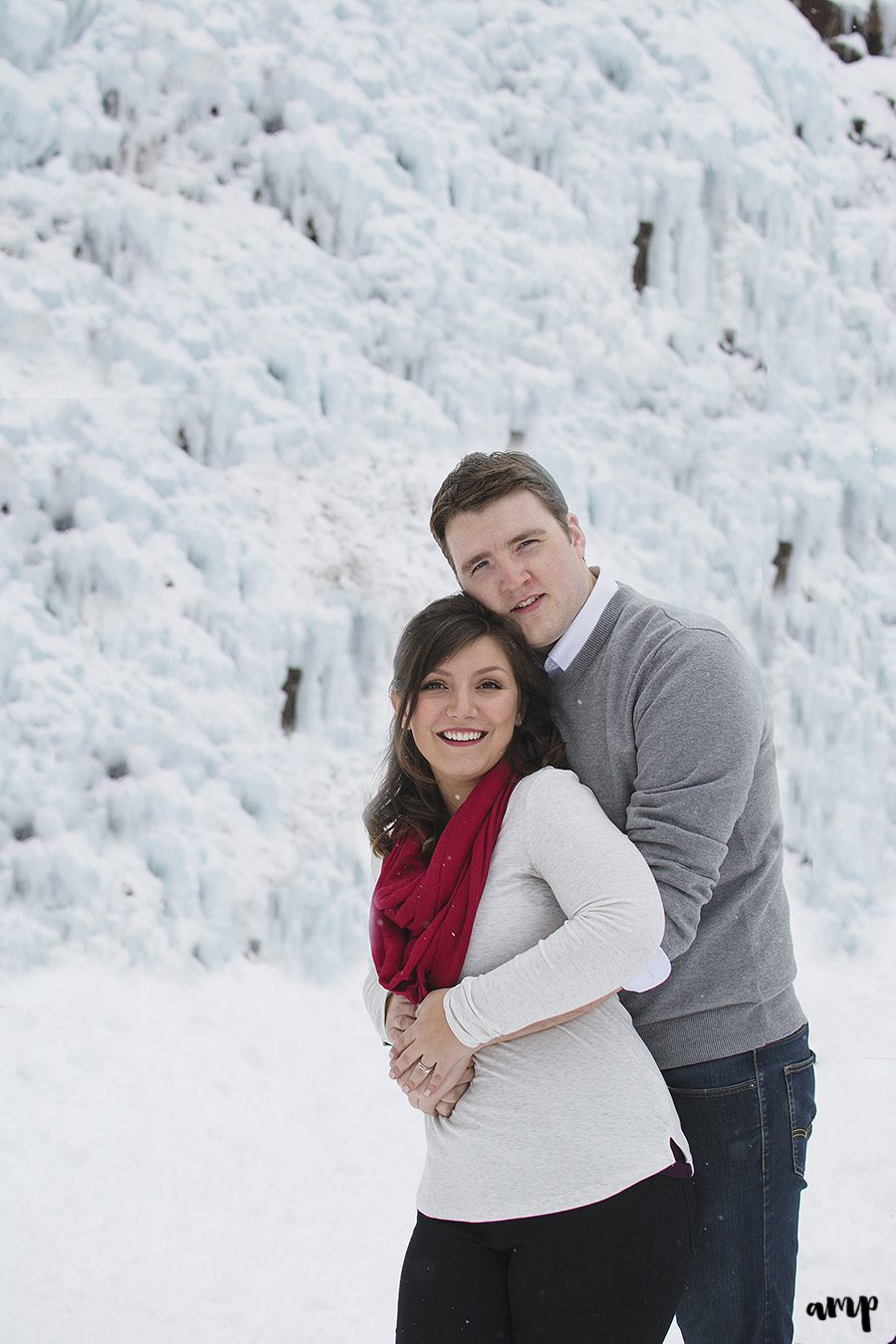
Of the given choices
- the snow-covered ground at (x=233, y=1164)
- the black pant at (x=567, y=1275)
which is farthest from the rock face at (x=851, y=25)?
the black pant at (x=567, y=1275)

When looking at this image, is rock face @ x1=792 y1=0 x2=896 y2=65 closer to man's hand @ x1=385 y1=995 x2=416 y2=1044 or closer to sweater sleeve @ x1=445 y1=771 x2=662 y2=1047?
sweater sleeve @ x1=445 y1=771 x2=662 y2=1047

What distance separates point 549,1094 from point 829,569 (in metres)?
2.99

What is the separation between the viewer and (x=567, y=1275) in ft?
3.39

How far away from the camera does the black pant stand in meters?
1.03

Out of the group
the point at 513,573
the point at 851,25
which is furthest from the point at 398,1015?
the point at 851,25

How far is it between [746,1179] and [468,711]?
63 centimetres

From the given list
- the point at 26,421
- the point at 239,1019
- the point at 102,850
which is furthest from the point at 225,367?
the point at 239,1019

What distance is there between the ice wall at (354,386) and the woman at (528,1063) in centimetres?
195

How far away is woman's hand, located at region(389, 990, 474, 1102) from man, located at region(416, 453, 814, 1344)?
0.25m

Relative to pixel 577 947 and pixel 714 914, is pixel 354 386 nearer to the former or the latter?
pixel 714 914

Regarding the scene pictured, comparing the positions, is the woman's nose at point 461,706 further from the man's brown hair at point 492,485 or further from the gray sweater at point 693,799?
the man's brown hair at point 492,485

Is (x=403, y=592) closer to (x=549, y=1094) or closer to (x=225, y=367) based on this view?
(x=225, y=367)

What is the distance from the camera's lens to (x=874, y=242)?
3883 millimetres

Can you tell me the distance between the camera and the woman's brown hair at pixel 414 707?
4.11ft
